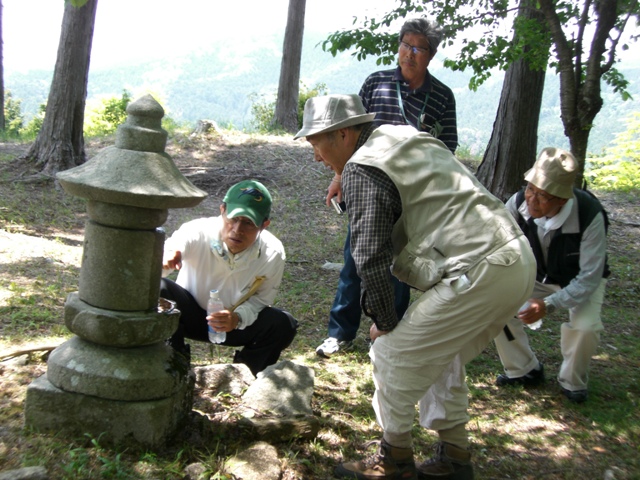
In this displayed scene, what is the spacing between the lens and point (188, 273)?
3.78m

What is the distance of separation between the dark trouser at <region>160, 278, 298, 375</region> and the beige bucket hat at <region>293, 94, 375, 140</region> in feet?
4.10

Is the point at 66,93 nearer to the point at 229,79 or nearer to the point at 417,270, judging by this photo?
the point at 417,270

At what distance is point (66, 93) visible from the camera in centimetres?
966

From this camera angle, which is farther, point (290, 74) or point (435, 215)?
point (290, 74)

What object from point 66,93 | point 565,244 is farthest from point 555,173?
point 66,93

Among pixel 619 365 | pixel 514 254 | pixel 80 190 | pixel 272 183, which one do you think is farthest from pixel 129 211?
pixel 272 183

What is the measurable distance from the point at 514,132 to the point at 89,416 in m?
7.07

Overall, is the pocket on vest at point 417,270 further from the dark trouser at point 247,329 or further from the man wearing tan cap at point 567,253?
the man wearing tan cap at point 567,253

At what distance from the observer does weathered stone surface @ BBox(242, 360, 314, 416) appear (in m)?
3.38

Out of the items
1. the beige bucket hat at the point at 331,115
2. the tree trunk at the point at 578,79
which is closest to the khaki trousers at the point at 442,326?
the beige bucket hat at the point at 331,115

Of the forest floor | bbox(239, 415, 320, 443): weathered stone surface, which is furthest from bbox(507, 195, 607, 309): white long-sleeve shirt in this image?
bbox(239, 415, 320, 443): weathered stone surface

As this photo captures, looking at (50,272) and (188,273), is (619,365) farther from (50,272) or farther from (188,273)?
(50,272)

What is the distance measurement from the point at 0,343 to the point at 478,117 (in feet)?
235

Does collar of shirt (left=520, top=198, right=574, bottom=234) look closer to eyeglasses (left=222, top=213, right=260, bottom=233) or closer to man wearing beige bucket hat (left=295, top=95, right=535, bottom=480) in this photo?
man wearing beige bucket hat (left=295, top=95, right=535, bottom=480)
